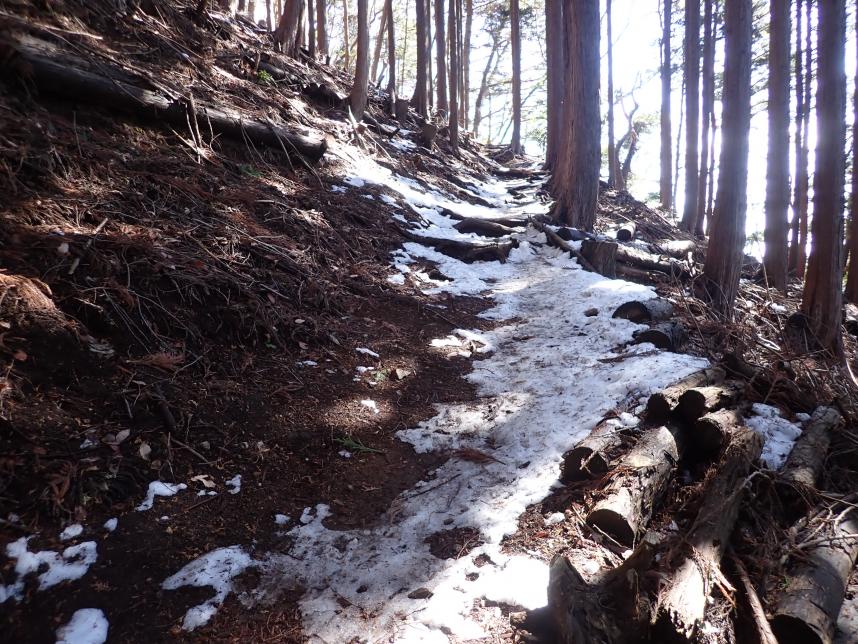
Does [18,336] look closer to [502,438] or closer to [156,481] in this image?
[156,481]

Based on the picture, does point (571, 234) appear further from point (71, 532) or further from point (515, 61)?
point (515, 61)

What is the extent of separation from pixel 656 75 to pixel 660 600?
99.5ft

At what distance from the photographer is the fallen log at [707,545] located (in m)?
1.82

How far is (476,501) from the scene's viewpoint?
2.93 m

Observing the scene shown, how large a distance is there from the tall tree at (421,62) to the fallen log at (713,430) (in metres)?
15.2

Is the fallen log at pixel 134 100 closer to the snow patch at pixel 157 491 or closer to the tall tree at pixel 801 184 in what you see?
the snow patch at pixel 157 491

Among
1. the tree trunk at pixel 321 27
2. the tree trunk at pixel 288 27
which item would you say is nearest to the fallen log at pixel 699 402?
the tree trunk at pixel 288 27

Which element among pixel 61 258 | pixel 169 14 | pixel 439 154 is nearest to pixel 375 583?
pixel 61 258

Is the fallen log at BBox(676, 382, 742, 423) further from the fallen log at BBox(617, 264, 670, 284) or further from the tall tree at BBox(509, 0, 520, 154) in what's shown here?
the tall tree at BBox(509, 0, 520, 154)

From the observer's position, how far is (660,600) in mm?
1854

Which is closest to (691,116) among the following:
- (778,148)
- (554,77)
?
(554,77)

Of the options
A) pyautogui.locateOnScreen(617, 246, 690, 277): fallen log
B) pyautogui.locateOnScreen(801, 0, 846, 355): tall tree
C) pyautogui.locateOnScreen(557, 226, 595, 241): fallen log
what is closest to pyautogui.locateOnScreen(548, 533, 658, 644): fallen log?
pyautogui.locateOnScreen(801, 0, 846, 355): tall tree

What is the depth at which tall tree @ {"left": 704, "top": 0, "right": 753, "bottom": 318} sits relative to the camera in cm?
679

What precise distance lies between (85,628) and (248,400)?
5.43ft
